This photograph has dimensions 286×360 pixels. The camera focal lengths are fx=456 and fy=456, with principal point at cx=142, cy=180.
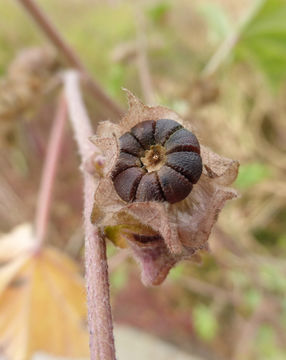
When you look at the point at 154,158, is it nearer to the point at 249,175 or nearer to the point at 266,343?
the point at 249,175

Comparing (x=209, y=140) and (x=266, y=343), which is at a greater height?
(x=209, y=140)

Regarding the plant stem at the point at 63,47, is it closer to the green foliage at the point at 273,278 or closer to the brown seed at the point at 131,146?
the brown seed at the point at 131,146

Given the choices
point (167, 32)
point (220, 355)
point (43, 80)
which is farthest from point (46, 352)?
point (167, 32)

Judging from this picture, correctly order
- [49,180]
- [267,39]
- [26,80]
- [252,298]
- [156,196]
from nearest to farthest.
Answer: [156,196] → [49,180] → [26,80] → [267,39] → [252,298]

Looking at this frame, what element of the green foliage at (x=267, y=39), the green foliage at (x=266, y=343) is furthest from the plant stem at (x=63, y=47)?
the green foliage at (x=266, y=343)

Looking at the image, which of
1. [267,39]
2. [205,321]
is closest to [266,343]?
[205,321]

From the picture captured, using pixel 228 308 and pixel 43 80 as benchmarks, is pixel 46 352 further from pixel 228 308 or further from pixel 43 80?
pixel 228 308

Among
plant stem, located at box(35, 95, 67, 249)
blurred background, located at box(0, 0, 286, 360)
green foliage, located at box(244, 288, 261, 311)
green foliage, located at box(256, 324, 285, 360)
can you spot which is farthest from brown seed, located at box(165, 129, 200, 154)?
green foliage, located at box(256, 324, 285, 360)

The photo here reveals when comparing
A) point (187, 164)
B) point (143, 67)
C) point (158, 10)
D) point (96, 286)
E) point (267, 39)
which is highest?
point (158, 10)
